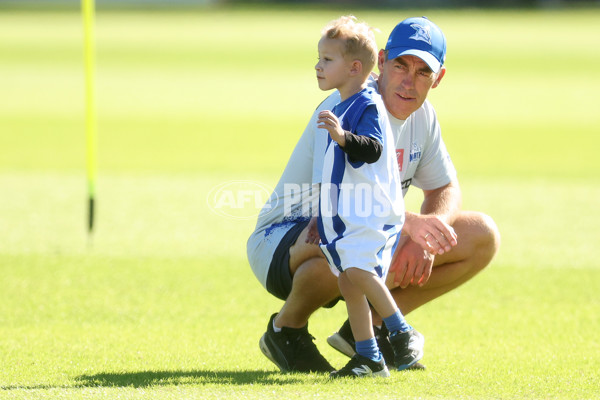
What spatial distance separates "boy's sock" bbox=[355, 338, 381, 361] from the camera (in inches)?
152

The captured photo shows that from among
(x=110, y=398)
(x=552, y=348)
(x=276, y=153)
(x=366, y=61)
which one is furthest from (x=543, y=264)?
(x=276, y=153)

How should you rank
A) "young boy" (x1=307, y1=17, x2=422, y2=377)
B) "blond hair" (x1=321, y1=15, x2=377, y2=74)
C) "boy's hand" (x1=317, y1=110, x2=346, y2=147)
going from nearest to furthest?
"boy's hand" (x1=317, y1=110, x2=346, y2=147) < "young boy" (x1=307, y1=17, x2=422, y2=377) < "blond hair" (x1=321, y1=15, x2=377, y2=74)

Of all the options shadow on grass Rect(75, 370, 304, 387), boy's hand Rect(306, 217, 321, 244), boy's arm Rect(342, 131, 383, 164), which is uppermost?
boy's arm Rect(342, 131, 383, 164)

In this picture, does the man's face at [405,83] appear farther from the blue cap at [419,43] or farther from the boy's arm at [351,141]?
the boy's arm at [351,141]

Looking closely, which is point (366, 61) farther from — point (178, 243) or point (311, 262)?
point (178, 243)

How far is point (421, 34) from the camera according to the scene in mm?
4141

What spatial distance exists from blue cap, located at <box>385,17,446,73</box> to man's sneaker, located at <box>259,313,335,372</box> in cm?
132

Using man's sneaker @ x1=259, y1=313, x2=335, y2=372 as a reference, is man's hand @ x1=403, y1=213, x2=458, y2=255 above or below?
above

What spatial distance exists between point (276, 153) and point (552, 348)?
8526 millimetres

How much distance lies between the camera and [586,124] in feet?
53.7

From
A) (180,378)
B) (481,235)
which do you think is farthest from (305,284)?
(481,235)

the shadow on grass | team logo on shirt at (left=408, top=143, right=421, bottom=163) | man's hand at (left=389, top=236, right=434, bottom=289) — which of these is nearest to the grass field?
the shadow on grass

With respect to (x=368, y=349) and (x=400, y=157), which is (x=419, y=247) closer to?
(x=400, y=157)

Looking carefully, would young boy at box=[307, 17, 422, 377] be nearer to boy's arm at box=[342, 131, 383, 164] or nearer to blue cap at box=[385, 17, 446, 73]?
boy's arm at box=[342, 131, 383, 164]
